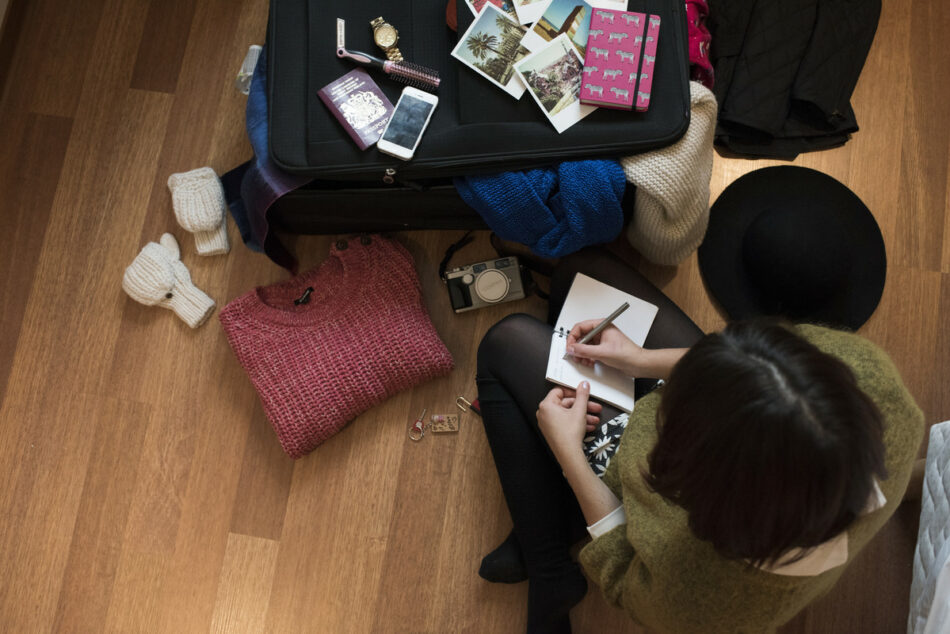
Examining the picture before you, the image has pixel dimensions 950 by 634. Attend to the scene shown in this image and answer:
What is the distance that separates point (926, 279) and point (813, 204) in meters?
0.30

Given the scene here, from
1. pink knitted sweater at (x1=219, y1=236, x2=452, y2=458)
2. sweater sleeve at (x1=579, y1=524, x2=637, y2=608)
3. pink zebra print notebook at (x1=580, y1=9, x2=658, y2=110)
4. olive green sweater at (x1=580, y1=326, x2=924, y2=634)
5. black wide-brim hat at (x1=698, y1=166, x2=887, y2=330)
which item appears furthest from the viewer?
pink knitted sweater at (x1=219, y1=236, x2=452, y2=458)

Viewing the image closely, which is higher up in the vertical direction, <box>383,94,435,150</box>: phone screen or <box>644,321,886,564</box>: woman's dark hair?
<box>644,321,886,564</box>: woman's dark hair

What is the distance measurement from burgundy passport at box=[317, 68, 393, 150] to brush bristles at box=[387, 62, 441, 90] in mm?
43

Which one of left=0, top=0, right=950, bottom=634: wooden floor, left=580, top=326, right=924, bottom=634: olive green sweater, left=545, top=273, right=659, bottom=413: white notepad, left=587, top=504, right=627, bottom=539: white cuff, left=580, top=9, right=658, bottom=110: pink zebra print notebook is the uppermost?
left=580, top=9, right=658, bottom=110: pink zebra print notebook

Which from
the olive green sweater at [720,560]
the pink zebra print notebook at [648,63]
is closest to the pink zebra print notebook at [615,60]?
the pink zebra print notebook at [648,63]

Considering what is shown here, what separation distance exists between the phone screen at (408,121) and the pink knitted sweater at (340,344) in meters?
0.32

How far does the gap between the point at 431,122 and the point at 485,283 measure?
0.40 metres

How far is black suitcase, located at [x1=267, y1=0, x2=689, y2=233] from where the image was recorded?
119cm

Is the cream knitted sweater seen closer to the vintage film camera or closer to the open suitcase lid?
the open suitcase lid

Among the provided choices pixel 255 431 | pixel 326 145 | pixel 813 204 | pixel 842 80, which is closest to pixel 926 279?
pixel 813 204

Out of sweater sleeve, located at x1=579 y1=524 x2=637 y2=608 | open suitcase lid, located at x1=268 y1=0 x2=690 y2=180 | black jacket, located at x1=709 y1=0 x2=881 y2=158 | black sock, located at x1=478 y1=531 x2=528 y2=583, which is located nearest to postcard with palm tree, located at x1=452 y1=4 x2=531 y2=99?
open suitcase lid, located at x1=268 y1=0 x2=690 y2=180

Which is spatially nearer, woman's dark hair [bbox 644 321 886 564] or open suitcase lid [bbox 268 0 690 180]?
woman's dark hair [bbox 644 321 886 564]

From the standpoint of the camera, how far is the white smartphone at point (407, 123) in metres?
1.20

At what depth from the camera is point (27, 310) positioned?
1563mm
